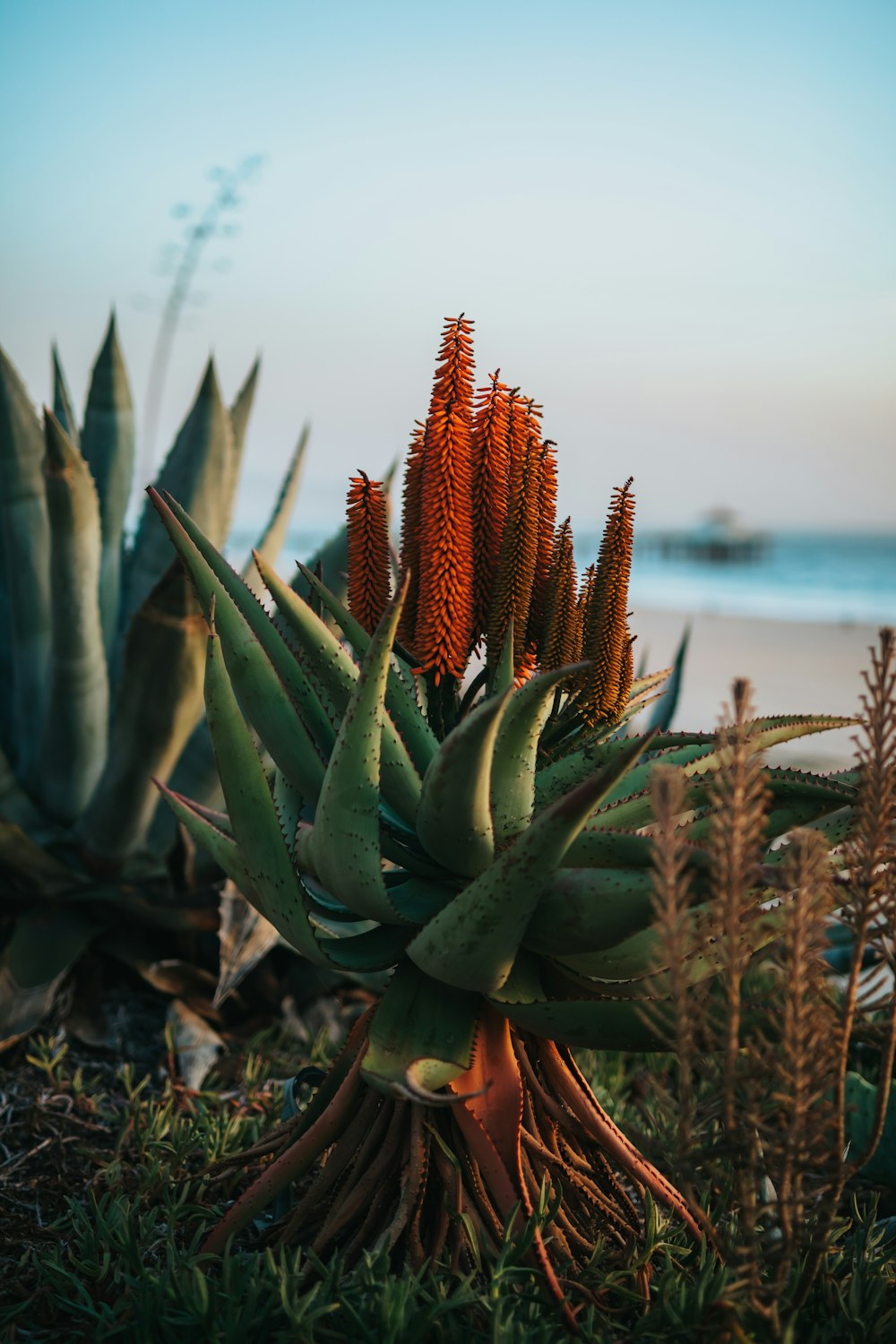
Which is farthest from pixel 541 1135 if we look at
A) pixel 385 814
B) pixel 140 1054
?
pixel 140 1054

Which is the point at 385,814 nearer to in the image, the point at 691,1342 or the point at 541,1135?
the point at 541,1135

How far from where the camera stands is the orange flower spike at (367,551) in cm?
190

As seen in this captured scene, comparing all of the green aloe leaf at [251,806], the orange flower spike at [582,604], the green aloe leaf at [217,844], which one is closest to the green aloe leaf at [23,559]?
the green aloe leaf at [217,844]

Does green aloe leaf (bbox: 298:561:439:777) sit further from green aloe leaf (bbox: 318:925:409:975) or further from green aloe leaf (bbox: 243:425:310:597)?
green aloe leaf (bbox: 243:425:310:597)

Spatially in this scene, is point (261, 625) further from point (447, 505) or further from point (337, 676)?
point (447, 505)

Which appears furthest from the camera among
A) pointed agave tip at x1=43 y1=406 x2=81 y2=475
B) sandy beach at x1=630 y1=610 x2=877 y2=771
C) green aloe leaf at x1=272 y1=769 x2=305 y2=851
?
sandy beach at x1=630 y1=610 x2=877 y2=771

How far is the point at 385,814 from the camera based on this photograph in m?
1.88

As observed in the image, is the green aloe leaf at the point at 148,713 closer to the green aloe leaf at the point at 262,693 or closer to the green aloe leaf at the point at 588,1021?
the green aloe leaf at the point at 262,693

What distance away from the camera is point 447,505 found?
1.76 m

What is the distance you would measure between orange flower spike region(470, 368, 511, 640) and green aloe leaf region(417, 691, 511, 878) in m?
0.38

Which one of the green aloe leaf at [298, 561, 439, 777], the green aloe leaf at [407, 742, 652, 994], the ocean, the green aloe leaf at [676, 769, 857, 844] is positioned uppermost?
the ocean

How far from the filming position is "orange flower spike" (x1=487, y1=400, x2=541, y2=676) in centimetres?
177

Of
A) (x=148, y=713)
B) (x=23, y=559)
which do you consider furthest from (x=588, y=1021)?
(x=23, y=559)

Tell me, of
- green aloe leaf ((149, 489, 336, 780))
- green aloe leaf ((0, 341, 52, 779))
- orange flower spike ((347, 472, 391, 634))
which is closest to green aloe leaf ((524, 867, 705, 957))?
green aloe leaf ((149, 489, 336, 780))
